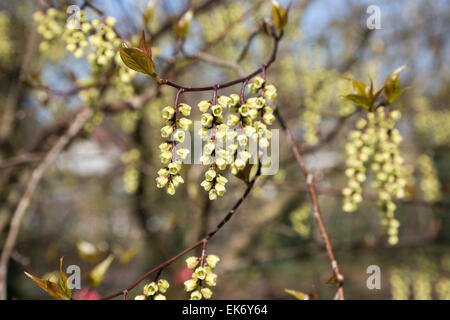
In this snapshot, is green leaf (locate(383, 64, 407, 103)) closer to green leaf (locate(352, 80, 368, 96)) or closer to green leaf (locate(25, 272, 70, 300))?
green leaf (locate(352, 80, 368, 96))

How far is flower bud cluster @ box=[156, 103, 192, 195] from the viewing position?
24.8 inches

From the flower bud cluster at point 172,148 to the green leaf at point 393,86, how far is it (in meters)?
0.55

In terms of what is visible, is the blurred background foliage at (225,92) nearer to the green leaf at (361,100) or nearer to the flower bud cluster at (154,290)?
the green leaf at (361,100)

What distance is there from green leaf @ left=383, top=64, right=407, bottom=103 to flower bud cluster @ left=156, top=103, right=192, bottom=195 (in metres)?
0.55

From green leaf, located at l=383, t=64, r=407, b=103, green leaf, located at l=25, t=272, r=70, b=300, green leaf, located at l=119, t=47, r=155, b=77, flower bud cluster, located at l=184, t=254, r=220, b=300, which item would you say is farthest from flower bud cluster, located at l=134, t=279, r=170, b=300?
green leaf, located at l=383, t=64, r=407, b=103

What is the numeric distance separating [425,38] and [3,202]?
6249 millimetres

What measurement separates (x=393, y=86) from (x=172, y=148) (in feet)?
2.03

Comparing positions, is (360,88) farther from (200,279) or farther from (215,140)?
(200,279)

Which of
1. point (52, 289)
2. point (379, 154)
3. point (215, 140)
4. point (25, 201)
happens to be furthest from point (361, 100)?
point (25, 201)

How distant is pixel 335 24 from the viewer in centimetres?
349

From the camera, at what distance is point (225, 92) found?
3.96 metres

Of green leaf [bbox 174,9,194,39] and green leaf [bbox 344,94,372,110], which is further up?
green leaf [bbox 174,9,194,39]

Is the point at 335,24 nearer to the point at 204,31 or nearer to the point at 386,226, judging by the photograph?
the point at 204,31

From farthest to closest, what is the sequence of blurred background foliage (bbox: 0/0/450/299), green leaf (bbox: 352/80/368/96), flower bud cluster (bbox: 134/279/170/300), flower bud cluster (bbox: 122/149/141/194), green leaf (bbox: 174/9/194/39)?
flower bud cluster (bbox: 122/149/141/194) → blurred background foliage (bbox: 0/0/450/299) → green leaf (bbox: 174/9/194/39) → green leaf (bbox: 352/80/368/96) → flower bud cluster (bbox: 134/279/170/300)
